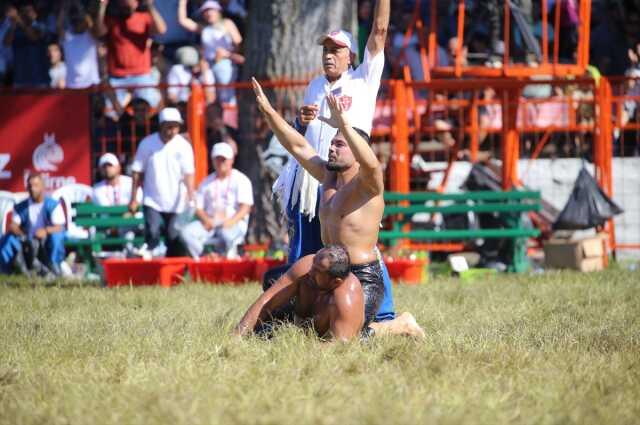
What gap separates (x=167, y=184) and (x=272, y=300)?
19.0ft

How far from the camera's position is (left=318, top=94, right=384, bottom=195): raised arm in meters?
7.24

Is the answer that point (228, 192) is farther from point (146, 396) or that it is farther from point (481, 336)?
point (146, 396)

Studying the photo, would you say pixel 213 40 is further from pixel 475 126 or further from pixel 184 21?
pixel 475 126

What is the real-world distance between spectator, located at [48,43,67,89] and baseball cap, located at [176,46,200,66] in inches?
61.6

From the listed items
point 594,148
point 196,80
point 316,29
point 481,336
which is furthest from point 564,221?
point 481,336

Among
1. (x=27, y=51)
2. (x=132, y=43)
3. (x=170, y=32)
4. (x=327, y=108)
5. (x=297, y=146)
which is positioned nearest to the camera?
(x=297, y=146)

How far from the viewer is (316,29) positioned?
14258 millimetres

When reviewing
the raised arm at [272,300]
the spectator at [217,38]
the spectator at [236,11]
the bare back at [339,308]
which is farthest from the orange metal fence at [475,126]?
the bare back at [339,308]

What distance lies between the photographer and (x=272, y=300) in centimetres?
760

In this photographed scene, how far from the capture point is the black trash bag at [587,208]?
546 inches

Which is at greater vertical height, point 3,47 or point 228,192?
point 3,47

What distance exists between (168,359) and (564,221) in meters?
8.07

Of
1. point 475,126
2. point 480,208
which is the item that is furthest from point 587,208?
point 475,126

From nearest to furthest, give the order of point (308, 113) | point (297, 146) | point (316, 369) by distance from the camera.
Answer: point (316, 369)
point (297, 146)
point (308, 113)
